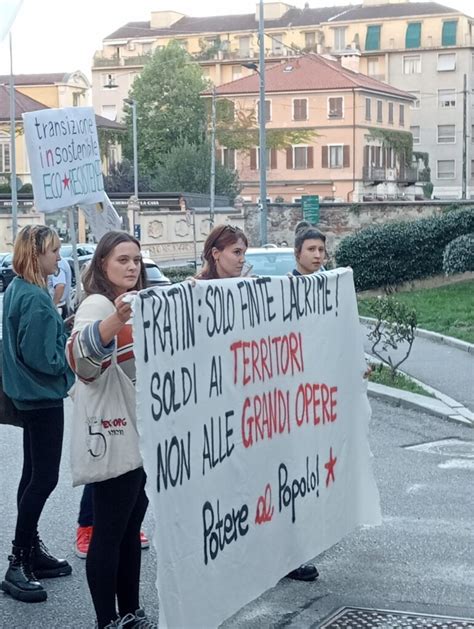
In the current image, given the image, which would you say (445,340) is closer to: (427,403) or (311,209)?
(427,403)

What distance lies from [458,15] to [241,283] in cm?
10203

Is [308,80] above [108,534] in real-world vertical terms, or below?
above

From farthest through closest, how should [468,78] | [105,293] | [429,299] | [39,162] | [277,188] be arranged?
[468,78]
[277,188]
[429,299]
[39,162]
[105,293]

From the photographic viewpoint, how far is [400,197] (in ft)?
295

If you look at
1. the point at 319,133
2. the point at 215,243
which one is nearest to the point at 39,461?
the point at 215,243

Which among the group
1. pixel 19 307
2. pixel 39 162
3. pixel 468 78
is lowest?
pixel 19 307

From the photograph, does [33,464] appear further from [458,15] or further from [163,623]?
[458,15]

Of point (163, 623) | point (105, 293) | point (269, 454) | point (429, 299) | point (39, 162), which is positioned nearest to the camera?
point (163, 623)

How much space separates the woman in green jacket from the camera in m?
5.40

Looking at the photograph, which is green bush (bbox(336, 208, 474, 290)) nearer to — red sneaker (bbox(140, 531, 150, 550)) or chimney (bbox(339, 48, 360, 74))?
red sneaker (bbox(140, 531, 150, 550))

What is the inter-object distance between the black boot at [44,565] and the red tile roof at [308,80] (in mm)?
80739

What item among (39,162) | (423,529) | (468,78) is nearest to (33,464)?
(423,529)

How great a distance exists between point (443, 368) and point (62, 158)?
6.25 metres

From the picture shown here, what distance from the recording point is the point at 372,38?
345 ft
